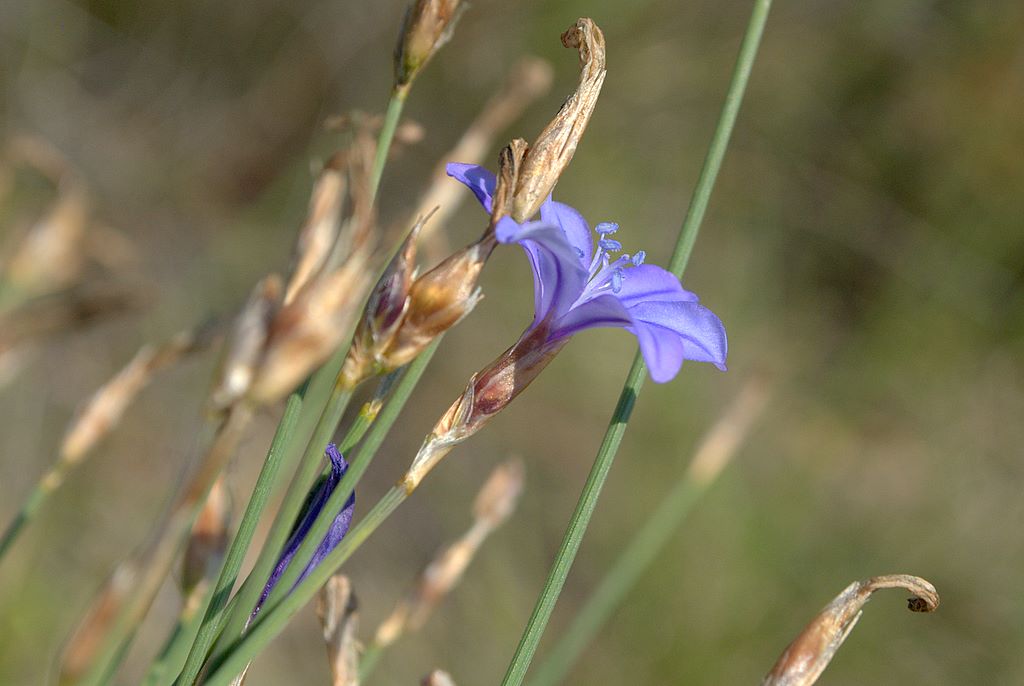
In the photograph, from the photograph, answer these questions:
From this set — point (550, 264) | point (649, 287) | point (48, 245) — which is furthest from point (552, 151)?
point (48, 245)

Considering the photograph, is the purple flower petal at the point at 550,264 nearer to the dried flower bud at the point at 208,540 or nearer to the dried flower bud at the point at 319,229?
the dried flower bud at the point at 319,229

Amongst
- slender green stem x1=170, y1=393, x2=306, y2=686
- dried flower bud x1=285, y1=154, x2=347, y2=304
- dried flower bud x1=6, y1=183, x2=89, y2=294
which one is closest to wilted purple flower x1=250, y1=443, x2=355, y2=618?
slender green stem x1=170, y1=393, x2=306, y2=686

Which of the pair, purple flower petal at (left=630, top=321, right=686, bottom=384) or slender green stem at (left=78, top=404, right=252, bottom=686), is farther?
purple flower petal at (left=630, top=321, right=686, bottom=384)

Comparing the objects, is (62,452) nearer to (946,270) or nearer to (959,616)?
(959,616)

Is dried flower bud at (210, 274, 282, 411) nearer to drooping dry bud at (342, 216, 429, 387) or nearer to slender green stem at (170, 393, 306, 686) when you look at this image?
drooping dry bud at (342, 216, 429, 387)

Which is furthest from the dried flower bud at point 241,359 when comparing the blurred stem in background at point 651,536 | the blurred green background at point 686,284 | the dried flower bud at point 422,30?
the blurred green background at point 686,284

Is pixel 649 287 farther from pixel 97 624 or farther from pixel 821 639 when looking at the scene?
pixel 97 624

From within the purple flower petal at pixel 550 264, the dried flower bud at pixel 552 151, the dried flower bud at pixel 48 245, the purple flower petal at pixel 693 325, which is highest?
the dried flower bud at pixel 48 245
